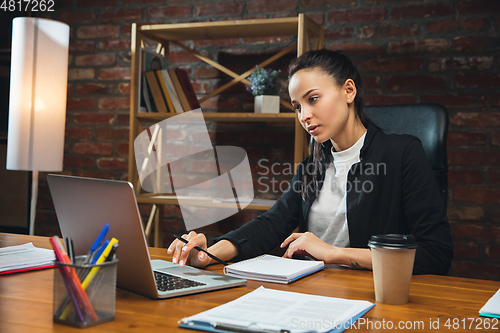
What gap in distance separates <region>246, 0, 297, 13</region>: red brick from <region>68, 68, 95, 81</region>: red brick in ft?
3.31

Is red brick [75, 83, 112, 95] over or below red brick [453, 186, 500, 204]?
over

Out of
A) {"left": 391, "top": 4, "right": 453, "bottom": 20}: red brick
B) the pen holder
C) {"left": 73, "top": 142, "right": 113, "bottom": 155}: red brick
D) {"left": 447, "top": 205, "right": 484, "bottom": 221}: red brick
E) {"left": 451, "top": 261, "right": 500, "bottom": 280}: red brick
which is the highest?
{"left": 391, "top": 4, "right": 453, "bottom": 20}: red brick

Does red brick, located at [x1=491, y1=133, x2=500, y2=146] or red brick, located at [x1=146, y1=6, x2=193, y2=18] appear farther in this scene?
red brick, located at [x1=146, y1=6, x2=193, y2=18]

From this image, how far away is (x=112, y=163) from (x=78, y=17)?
0.90m

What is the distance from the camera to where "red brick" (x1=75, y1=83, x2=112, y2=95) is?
258 cm

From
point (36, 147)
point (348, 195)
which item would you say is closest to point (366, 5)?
point (348, 195)

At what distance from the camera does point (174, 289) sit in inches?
28.4

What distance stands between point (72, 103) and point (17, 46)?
678 millimetres

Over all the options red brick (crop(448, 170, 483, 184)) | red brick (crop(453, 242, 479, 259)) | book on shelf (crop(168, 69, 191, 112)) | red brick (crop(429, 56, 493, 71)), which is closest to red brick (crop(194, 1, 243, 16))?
book on shelf (crop(168, 69, 191, 112))

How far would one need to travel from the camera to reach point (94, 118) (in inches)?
103

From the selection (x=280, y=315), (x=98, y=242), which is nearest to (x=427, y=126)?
(x=280, y=315)

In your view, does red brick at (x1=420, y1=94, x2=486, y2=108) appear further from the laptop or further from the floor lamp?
the floor lamp

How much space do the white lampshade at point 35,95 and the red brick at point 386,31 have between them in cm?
142

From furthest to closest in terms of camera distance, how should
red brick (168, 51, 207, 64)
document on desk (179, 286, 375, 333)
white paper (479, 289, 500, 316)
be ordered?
1. red brick (168, 51, 207, 64)
2. white paper (479, 289, 500, 316)
3. document on desk (179, 286, 375, 333)
